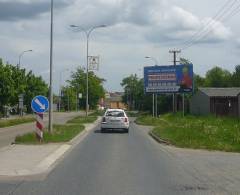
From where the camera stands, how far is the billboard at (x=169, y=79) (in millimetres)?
64125

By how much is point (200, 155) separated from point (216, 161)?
2413 mm

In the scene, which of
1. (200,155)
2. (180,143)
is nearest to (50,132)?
(180,143)

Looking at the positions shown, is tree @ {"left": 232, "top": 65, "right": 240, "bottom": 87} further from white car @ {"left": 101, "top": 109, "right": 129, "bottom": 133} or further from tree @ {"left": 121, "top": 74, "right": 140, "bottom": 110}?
white car @ {"left": 101, "top": 109, "right": 129, "bottom": 133}

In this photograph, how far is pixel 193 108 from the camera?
8625cm

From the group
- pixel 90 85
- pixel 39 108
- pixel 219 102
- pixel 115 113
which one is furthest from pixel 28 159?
pixel 90 85

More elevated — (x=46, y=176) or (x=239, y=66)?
(x=239, y=66)

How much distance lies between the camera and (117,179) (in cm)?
1266

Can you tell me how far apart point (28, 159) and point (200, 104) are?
6684 cm

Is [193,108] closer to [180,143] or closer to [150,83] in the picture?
[150,83]

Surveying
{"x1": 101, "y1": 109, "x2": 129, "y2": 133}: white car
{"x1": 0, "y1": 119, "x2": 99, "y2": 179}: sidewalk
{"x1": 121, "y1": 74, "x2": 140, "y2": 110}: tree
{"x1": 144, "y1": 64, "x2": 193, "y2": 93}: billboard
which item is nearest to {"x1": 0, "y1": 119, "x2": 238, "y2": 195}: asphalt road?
{"x1": 0, "y1": 119, "x2": 99, "y2": 179}: sidewalk

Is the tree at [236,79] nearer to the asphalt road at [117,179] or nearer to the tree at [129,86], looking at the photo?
the tree at [129,86]

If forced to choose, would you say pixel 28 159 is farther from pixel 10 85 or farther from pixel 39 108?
pixel 10 85

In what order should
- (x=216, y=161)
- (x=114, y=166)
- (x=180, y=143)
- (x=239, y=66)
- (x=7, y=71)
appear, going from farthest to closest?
(x=239, y=66), (x=7, y=71), (x=180, y=143), (x=216, y=161), (x=114, y=166)

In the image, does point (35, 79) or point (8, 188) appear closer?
point (8, 188)
